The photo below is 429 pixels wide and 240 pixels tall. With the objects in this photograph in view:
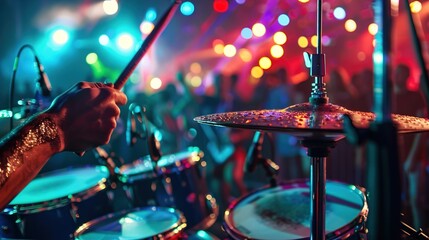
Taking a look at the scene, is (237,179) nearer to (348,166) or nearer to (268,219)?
(348,166)

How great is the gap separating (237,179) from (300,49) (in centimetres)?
434

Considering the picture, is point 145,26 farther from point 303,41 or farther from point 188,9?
point 303,41

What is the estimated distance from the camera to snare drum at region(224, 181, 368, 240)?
3.88 ft

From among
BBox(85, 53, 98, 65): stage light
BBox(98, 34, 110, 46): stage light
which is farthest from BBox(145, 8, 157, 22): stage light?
BBox(85, 53, 98, 65): stage light

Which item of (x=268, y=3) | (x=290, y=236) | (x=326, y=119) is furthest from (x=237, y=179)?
(x=268, y=3)

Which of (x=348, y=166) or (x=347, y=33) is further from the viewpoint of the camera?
(x=347, y=33)

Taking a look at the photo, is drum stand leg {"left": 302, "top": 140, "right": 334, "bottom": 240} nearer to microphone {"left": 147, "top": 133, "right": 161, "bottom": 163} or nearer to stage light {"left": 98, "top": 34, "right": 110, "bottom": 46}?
microphone {"left": 147, "top": 133, "right": 161, "bottom": 163}

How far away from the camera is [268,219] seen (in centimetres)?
138

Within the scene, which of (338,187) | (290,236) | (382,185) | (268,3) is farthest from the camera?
(268,3)

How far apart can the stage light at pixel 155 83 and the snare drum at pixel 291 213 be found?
595cm

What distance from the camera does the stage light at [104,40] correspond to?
546cm

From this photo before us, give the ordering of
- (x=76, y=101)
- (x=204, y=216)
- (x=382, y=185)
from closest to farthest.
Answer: (x=382, y=185)
(x=76, y=101)
(x=204, y=216)

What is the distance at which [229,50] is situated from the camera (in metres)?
7.94

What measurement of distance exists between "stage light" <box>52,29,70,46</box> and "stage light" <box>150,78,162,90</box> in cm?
251
